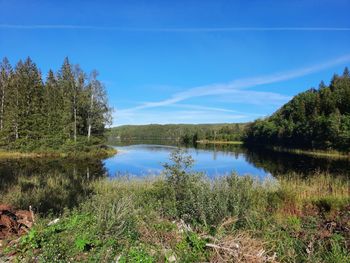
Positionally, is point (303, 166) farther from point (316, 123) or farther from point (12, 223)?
point (316, 123)

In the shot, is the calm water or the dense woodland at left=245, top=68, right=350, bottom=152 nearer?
the calm water

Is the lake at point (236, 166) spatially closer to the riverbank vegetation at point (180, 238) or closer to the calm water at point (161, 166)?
the calm water at point (161, 166)

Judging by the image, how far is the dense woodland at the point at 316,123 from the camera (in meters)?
65.6

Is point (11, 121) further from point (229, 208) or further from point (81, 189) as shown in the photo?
point (229, 208)

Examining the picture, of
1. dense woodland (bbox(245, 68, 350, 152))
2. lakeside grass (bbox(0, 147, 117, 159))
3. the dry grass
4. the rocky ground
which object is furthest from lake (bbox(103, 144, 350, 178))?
Result: dense woodland (bbox(245, 68, 350, 152))

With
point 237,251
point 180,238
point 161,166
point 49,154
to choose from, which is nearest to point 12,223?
point 180,238

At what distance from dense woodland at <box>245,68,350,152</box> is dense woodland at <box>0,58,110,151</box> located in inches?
1714

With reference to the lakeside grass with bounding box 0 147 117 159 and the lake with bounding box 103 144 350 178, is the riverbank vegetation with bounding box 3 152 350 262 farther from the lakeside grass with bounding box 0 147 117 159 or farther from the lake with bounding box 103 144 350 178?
the lakeside grass with bounding box 0 147 117 159

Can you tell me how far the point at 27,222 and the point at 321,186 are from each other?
13.0 meters

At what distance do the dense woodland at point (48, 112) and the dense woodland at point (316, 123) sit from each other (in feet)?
143

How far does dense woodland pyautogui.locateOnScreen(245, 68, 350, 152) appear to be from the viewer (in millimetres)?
65550

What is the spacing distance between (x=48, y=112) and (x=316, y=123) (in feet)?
186

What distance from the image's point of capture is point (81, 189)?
14695 millimetres

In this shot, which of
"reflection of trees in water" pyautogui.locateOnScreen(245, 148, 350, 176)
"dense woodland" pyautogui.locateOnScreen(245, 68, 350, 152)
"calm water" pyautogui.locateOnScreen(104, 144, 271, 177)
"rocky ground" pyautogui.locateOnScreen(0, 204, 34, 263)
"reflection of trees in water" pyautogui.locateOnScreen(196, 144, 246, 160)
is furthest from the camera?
"dense woodland" pyautogui.locateOnScreen(245, 68, 350, 152)
